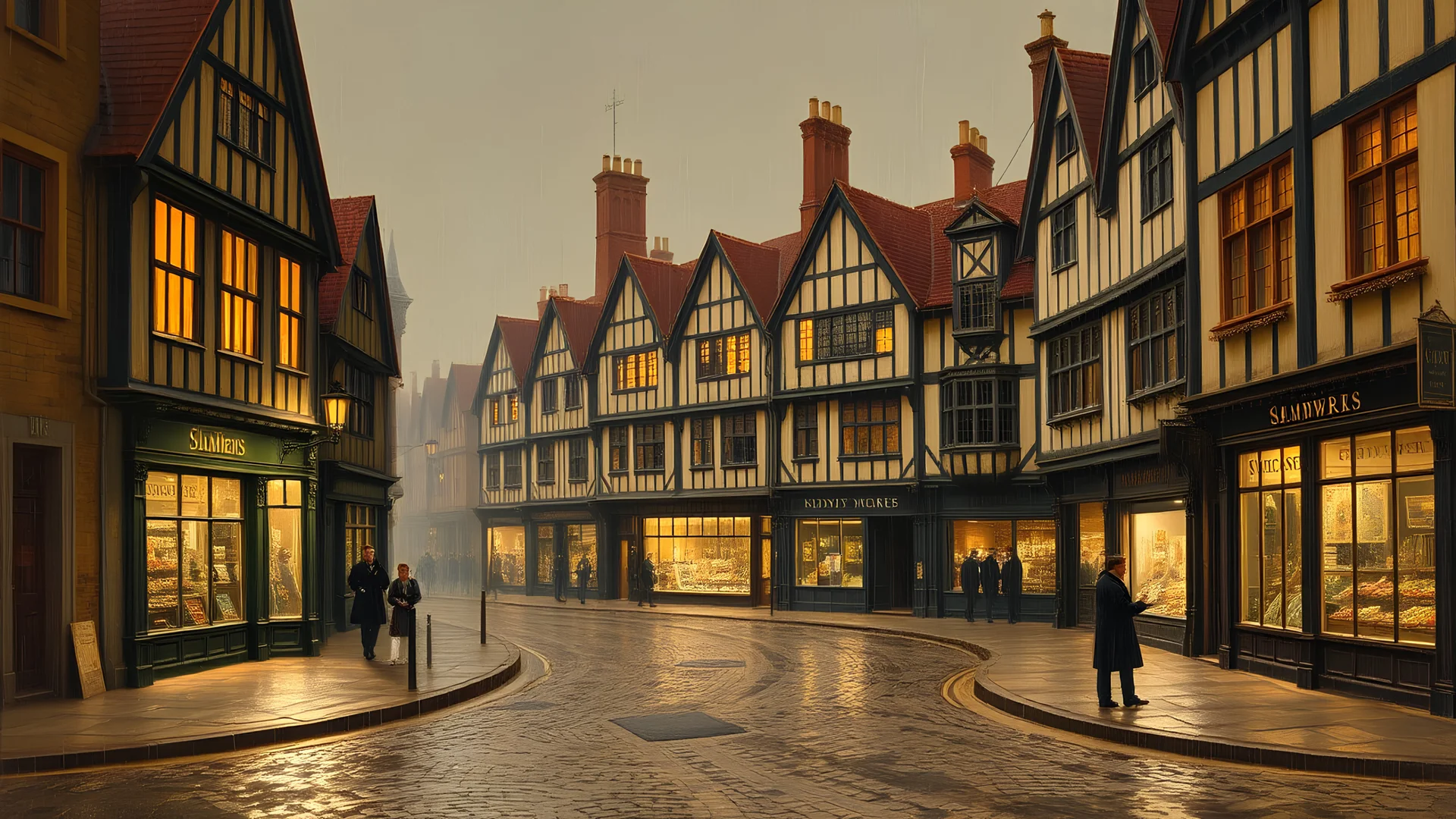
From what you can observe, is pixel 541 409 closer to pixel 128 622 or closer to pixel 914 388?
pixel 914 388

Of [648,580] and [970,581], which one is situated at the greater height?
[970,581]

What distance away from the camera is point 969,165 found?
3684cm

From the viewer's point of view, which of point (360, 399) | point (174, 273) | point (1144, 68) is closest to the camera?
point (174, 273)

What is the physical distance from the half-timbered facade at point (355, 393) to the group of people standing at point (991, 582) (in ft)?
47.9

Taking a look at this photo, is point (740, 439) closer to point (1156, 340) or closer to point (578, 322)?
point (578, 322)

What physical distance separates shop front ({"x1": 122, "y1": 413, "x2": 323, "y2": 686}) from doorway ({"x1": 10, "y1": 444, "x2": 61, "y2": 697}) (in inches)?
49.1

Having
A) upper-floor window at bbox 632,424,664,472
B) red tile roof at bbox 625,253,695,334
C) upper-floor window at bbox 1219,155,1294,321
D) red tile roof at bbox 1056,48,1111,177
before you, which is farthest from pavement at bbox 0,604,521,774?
red tile roof at bbox 625,253,695,334

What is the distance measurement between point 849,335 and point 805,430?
10.3 feet

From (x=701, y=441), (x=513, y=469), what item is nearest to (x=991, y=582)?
(x=701, y=441)

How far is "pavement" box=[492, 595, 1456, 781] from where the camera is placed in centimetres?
1031

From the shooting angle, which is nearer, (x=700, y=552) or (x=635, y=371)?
(x=700, y=552)

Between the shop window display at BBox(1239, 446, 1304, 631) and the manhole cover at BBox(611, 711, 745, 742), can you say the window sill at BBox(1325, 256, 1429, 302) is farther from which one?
the manhole cover at BBox(611, 711, 745, 742)

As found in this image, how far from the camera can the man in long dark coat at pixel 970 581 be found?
2978 centimetres

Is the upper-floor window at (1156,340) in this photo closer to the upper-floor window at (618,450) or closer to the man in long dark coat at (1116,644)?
the man in long dark coat at (1116,644)
